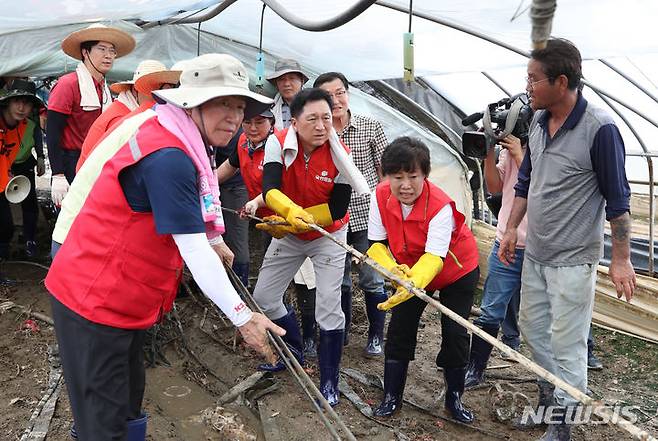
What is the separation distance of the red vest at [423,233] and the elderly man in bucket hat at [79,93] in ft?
7.18

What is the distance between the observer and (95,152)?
2.00m

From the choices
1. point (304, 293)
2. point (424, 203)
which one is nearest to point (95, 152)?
point (424, 203)

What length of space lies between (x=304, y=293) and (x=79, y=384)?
227 centimetres

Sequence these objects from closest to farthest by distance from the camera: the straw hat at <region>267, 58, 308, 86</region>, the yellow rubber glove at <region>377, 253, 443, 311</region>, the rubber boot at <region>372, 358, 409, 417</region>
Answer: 1. the yellow rubber glove at <region>377, 253, 443, 311</region>
2. the rubber boot at <region>372, 358, 409, 417</region>
3. the straw hat at <region>267, 58, 308, 86</region>

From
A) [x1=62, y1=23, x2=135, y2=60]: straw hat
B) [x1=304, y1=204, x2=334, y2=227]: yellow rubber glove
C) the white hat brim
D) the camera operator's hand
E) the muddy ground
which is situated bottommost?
the muddy ground

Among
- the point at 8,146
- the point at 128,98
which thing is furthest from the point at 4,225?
the point at 128,98

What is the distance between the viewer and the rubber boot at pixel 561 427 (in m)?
2.83

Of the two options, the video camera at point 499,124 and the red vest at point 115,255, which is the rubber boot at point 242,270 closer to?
the video camera at point 499,124

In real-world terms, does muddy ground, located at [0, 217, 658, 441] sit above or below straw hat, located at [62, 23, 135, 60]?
below

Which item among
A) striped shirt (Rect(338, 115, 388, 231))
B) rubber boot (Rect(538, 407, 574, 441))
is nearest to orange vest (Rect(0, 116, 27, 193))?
striped shirt (Rect(338, 115, 388, 231))

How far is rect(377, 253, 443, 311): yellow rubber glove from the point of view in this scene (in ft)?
8.62

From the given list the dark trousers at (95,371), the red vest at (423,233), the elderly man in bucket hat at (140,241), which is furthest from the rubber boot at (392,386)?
the dark trousers at (95,371)

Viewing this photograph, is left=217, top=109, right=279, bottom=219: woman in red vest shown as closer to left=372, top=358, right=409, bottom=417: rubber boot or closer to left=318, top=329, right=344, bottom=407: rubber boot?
left=318, top=329, right=344, bottom=407: rubber boot

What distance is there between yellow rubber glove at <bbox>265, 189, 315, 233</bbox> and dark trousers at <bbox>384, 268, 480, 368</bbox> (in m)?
0.64
